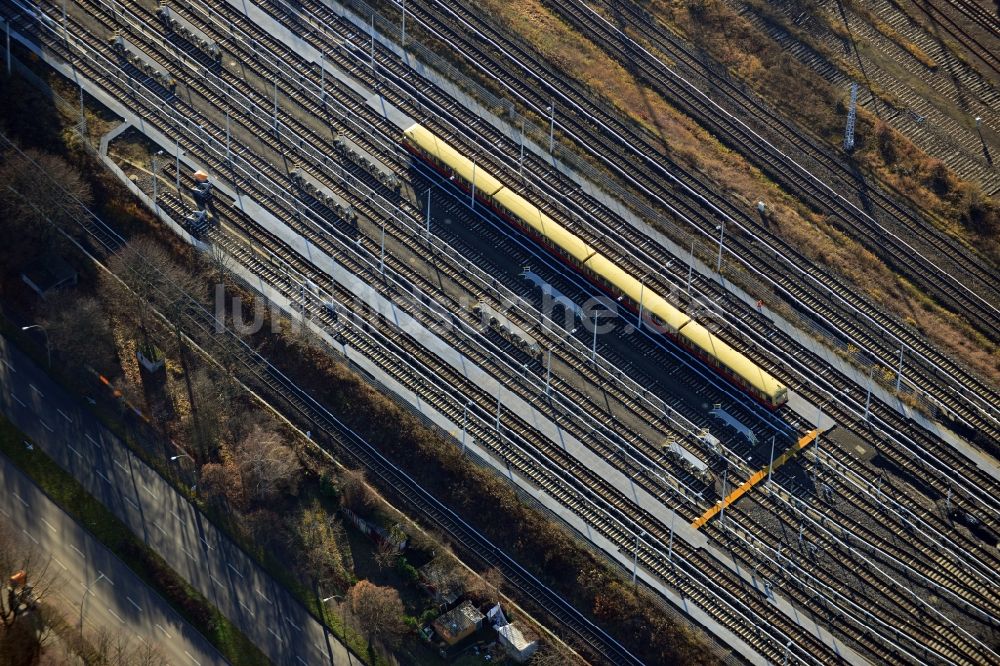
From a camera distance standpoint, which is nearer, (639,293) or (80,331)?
(80,331)

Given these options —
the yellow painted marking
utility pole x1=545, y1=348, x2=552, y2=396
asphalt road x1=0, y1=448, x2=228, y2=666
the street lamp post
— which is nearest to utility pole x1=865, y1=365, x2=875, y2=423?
the yellow painted marking

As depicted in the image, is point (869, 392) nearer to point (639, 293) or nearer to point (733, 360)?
point (733, 360)

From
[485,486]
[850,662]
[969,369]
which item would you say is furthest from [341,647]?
[969,369]

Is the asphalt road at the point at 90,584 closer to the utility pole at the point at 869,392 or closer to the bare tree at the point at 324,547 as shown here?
the bare tree at the point at 324,547

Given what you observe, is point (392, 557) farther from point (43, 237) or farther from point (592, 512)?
point (43, 237)

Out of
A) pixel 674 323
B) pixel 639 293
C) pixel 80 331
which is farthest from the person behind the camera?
pixel 639 293

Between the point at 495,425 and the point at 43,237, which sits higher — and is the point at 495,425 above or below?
above

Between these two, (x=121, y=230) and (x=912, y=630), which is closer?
(x=912, y=630)

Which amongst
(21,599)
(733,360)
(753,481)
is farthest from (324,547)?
(733,360)
